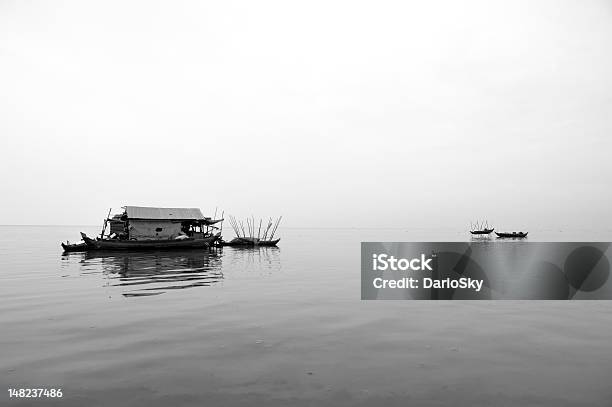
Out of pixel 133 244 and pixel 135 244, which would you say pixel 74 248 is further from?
pixel 135 244

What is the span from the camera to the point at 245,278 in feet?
89.1

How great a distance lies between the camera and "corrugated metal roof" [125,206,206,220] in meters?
55.6

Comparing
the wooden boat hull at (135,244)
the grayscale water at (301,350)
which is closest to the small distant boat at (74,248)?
the wooden boat hull at (135,244)

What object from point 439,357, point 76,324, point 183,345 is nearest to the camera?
point 439,357

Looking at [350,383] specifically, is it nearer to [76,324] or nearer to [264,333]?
[264,333]

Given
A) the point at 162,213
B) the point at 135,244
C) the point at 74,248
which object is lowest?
the point at 74,248

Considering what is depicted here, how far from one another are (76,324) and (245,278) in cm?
1453

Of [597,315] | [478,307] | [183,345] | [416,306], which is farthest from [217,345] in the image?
[597,315]

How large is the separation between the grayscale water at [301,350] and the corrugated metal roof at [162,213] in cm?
3780

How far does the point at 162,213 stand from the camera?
190 feet

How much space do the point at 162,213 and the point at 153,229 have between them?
282 centimetres

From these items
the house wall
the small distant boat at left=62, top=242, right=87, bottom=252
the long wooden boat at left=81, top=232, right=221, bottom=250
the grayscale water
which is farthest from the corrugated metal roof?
the grayscale water

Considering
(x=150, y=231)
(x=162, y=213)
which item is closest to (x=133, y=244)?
(x=150, y=231)

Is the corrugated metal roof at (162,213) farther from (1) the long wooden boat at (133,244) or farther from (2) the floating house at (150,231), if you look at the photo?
(1) the long wooden boat at (133,244)
